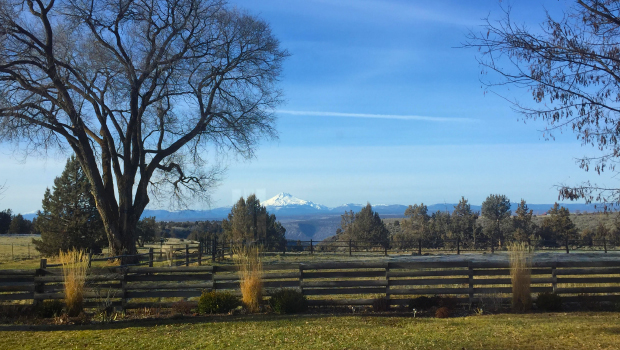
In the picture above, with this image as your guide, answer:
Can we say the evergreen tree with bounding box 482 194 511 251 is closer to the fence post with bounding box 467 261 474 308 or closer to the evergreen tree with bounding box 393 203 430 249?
the evergreen tree with bounding box 393 203 430 249

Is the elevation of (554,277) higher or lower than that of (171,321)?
higher

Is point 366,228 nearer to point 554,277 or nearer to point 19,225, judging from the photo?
point 554,277

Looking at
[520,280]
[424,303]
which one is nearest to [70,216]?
[424,303]

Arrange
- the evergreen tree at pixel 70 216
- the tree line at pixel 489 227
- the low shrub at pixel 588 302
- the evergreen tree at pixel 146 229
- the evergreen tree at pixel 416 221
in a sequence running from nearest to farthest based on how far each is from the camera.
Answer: the low shrub at pixel 588 302, the evergreen tree at pixel 70 216, the evergreen tree at pixel 146 229, the tree line at pixel 489 227, the evergreen tree at pixel 416 221

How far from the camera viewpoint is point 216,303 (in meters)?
9.50

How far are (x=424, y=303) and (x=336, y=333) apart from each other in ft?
9.67

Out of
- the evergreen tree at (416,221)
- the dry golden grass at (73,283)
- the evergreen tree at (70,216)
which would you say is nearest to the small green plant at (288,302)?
the dry golden grass at (73,283)

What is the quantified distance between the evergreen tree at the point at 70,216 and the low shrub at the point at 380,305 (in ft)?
83.3

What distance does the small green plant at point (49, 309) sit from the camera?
9312mm

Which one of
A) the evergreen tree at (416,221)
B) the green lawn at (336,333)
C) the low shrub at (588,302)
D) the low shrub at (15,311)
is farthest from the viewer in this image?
the evergreen tree at (416,221)

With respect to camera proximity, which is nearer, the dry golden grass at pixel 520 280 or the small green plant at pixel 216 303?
the small green plant at pixel 216 303

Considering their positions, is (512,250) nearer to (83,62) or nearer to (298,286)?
(298,286)

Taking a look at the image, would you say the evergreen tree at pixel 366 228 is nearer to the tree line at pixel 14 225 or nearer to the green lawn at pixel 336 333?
the green lawn at pixel 336 333

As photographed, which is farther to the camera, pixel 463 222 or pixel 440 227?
pixel 440 227
